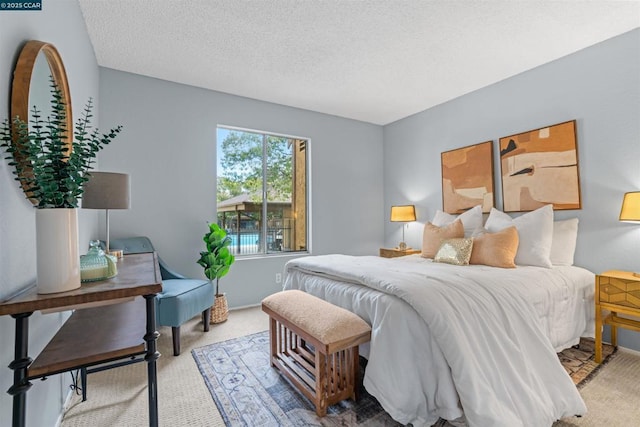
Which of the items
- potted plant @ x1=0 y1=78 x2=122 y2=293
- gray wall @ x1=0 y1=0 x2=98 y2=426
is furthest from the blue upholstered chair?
potted plant @ x1=0 y1=78 x2=122 y2=293

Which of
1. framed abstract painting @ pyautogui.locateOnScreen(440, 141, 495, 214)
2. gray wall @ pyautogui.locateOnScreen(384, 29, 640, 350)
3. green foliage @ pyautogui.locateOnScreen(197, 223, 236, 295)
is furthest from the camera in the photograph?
framed abstract painting @ pyautogui.locateOnScreen(440, 141, 495, 214)

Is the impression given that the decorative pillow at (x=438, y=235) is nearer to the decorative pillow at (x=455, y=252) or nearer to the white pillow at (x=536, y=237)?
the decorative pillow at (x=455, y=252)

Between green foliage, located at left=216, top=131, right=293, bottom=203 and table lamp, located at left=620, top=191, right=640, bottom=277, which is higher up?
A: green foliage, located at left=216, top=131, right=293, bottom=203

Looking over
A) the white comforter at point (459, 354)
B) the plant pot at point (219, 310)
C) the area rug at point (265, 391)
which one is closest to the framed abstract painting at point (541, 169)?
the area rug at point (265, 391)

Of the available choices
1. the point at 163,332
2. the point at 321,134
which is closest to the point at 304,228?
the point at 321,134

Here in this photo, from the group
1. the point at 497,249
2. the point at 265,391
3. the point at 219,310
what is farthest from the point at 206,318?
the point at 497,249

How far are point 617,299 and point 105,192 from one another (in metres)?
3.64

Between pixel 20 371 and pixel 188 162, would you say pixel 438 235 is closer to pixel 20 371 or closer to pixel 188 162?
pixel 188 162

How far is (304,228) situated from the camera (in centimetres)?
440

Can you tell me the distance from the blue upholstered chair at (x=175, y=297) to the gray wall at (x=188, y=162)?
274 mm

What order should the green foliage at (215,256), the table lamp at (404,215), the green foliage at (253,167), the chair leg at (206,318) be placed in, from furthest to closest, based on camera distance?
the table lamp at (404,215), the green foliage at (253,167), the green foliage at (215,256), the chair leg at (206,318)

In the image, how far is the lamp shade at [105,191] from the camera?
5.87 feet

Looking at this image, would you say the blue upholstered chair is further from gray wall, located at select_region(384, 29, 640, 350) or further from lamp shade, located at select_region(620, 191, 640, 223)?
lamp shade, located at select_region(620, 191, 640, 223)

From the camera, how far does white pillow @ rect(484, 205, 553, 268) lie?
8.41 ft
